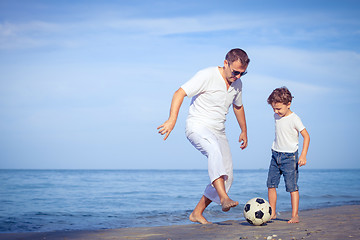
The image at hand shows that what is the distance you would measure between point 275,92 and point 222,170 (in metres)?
1.64

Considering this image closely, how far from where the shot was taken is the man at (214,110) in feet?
15.2

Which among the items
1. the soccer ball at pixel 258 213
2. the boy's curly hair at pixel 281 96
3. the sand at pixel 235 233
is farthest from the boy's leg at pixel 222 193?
the boy's curly hair at pixel 281 96

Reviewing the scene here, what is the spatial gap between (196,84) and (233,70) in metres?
0.50

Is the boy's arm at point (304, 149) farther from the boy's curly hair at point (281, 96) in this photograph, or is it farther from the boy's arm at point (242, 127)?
the boy's arm at point (242, 127)

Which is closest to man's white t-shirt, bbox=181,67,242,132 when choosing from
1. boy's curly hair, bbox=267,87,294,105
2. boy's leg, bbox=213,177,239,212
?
boy's leg, bbox=213,177,239,212

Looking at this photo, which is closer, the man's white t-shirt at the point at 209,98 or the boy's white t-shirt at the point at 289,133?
the man's white t-shirt at the point at 209,98

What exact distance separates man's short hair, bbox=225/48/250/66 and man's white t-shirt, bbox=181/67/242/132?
24cm

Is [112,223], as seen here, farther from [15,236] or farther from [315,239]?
[315,239]

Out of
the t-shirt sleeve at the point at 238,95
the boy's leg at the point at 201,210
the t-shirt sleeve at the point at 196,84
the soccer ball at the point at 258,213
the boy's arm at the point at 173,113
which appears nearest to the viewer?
the boy's arm at the point at 173,113

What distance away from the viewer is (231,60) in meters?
4.84

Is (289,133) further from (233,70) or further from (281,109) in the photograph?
(233,70)

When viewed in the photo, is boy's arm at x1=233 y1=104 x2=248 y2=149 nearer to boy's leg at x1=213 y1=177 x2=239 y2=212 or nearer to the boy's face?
the boy's face

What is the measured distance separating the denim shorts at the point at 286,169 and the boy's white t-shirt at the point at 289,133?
0.28 feet

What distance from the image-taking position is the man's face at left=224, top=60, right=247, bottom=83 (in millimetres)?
4820
